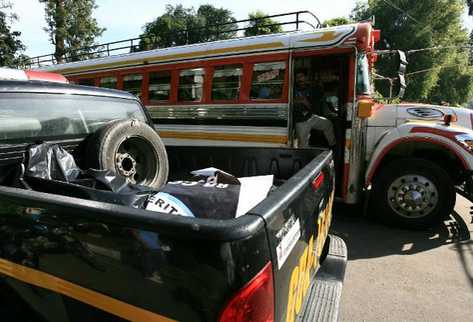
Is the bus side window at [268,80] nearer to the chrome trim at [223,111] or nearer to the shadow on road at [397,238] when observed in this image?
the chrome trim at [223,111]

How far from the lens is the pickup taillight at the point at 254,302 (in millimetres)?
1247

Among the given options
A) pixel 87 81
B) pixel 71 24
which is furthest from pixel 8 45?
pixel 87 81

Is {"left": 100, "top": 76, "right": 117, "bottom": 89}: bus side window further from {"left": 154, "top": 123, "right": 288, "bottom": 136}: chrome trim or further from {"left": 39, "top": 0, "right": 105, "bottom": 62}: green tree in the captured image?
{"left": 39, "top": 0, "right": 105, "bottom": 62}: green tree

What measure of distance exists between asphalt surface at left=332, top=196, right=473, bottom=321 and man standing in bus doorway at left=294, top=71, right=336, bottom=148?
1328mm

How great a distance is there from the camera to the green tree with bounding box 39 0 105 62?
2564 cm

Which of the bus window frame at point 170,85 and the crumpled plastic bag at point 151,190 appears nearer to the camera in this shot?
the crumpled plastic bag at point 151,190

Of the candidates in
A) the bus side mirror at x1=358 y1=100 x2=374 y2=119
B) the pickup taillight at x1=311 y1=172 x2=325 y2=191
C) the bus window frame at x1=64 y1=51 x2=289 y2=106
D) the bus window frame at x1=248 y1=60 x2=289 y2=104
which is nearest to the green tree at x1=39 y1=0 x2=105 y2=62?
the bus window frame at x1=64 y1=51 x2=289 y2=106

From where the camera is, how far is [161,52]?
770 centimetres

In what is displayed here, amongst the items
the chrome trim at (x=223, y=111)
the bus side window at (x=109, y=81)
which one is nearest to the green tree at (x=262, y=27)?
the chrome trim at (x=223, y=111)

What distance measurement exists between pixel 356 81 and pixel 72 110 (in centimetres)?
391

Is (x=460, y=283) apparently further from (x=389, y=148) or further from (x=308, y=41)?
(x=308, y=41)

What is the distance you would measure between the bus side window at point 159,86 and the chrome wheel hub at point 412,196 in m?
4.47

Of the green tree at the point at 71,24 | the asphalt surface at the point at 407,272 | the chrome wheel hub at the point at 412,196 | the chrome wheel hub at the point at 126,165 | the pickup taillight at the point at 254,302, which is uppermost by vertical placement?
the green tree at the point at 71,24

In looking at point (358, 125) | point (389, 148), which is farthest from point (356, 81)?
point (389, 148)
